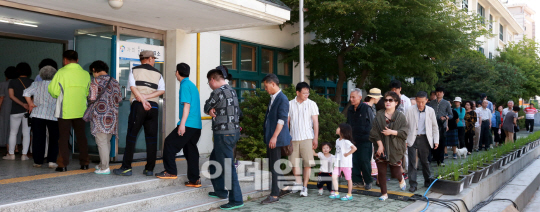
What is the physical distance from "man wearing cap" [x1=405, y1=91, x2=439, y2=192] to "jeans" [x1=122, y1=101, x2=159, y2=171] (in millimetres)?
4117

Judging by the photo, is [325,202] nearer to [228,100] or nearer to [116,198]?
[228,100]

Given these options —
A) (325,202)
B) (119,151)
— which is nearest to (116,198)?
(119,151)

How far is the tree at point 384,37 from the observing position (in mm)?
11305

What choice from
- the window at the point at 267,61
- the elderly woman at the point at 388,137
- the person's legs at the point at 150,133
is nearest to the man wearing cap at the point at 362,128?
the elderly woman at the point at 388,137

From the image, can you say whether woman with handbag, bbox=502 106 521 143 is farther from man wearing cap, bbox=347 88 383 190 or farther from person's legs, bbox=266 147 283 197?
person's legs, bbox=266 147 283 197

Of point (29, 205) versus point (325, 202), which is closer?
point (29, 205)

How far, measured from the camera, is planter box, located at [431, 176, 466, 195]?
6.82m

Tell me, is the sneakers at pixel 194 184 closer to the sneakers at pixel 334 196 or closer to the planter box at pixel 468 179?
the sneakers at pixel 334 196

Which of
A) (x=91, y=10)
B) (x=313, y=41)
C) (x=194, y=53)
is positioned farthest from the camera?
(x=313, y=41)

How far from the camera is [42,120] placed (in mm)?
6816

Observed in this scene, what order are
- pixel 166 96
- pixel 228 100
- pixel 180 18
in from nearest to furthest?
pixel 228 100, pixel 180 18, pixel 166 96

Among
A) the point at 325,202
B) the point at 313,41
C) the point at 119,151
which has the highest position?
the point at 313,41

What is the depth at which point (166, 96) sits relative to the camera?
868 centimetres

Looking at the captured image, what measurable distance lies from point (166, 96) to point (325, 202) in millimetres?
4169
